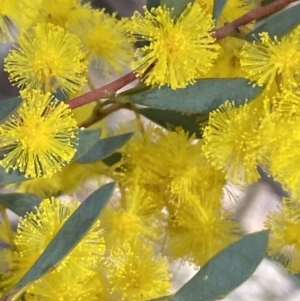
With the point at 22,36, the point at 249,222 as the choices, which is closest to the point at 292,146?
the point at 22,36

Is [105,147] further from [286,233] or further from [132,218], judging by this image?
[286,233]

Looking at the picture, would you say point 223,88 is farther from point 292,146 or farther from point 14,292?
point 14,292

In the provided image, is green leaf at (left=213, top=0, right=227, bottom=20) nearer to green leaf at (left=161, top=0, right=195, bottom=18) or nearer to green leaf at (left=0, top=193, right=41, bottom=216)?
green leaf at (left=161, top=0, right=195, bottom=18)

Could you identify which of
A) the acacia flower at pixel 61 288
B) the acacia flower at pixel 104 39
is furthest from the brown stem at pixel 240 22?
the acacia flower at pixel 61 288

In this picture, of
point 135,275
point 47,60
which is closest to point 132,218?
point 135,275

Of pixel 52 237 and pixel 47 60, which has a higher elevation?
pixel 47 60

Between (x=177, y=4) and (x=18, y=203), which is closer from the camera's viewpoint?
(x=177, y=4)
